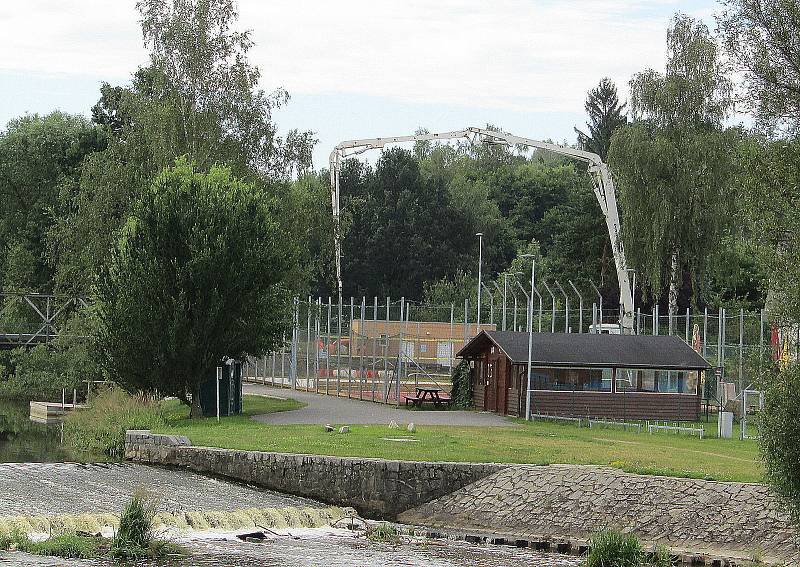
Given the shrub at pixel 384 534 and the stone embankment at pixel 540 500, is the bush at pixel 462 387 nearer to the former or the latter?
the stone embankment at pixel 540 500

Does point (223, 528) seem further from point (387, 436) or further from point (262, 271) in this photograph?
point (262, 271)

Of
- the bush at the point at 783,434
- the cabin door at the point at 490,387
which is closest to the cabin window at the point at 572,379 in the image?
the cabin door at the point at 490,387

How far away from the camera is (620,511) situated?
85.9ft

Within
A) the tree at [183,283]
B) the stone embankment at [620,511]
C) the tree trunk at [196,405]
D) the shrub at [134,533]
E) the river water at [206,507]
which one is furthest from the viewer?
the tree trunk at [196,405]

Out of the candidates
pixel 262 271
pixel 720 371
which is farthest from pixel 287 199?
pixel 720 371

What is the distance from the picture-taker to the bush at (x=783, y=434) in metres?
20.5

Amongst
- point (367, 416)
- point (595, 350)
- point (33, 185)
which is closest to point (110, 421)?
point (367, 416)

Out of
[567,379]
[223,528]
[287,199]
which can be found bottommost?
[223,528]

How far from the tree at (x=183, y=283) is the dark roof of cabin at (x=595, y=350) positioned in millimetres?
8901

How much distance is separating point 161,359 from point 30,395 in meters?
24.7

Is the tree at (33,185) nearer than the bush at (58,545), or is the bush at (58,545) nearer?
the bush at (58,545)

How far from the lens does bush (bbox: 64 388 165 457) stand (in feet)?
131

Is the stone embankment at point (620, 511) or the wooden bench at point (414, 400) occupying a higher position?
the wooden bench at point (414, 400)

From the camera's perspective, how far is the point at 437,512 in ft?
95.2
